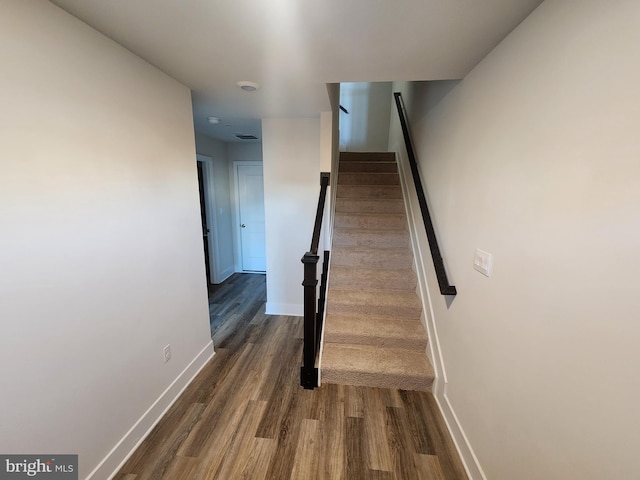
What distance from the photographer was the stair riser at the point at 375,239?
9.09 ft

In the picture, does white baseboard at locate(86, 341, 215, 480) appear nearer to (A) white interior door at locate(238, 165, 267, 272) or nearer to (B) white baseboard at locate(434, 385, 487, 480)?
(B) white baseboard at locate(434, 385, 487, 480)

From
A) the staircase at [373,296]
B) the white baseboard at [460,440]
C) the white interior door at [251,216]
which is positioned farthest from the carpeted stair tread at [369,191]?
the white baseboard at [460,440]

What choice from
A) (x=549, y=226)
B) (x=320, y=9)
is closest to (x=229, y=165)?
(x=320, y=9)

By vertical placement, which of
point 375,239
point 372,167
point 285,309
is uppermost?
point 372,167

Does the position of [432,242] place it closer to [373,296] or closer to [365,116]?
[373,296]

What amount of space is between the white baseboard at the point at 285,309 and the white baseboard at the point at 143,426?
1.07 m

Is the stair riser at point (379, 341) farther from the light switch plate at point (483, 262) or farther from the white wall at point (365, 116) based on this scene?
the white wall at point (365, 116)

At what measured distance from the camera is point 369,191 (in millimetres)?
3328

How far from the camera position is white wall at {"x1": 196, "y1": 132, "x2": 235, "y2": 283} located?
3.90 metres

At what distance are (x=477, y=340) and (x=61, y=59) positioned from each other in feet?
7.56

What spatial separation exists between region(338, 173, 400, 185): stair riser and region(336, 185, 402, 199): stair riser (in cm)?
10

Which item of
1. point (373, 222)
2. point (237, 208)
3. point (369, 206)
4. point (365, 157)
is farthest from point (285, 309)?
point (365, 157)

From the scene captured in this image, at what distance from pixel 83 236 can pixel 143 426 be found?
1199 mm

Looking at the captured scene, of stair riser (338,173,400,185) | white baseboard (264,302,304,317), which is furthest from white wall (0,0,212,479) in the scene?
stair riser (338,173,400,185)
